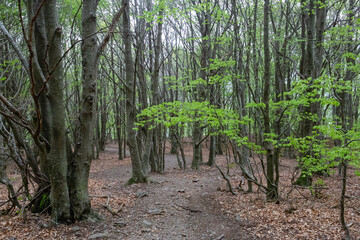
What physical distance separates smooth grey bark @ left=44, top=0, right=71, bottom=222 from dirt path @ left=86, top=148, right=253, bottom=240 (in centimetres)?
96

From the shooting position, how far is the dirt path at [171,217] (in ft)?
16.7

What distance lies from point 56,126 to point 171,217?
363 cm

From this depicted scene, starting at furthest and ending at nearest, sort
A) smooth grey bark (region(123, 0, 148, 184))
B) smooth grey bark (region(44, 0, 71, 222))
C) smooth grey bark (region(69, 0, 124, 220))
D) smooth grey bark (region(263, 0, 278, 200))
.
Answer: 1. smooth grey bark (region(123, 0, 148, 184))
2. smooth grey bark (region(263, 0, 278, 200))
3. smooth grey bark (region(69, 0, 124, 220))
4. smooth grey bark (region(44, 0, 71, 222))

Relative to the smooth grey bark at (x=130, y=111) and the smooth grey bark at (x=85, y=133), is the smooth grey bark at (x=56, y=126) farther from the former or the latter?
the smooth grey bark at (x=130, y=111)

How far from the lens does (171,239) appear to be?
16.0ft

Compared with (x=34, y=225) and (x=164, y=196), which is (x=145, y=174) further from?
(x=34, y=225)

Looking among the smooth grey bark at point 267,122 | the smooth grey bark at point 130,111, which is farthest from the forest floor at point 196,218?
the smooth grey bark at point 130,111

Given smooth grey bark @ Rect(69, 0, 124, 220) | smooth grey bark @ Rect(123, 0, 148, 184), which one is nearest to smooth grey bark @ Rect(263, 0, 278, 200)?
smooth grey bark @ Rect(69, 0, 124, 220)

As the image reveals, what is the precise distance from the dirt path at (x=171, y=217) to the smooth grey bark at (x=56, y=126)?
3.16 ft

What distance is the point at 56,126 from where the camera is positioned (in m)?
4.53

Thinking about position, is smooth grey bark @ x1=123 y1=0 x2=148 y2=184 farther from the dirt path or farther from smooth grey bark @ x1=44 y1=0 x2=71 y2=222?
smooth grey bark @ x1=44 y1=0 x2=71 y2=222

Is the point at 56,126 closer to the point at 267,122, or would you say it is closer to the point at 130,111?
the point at 130,111

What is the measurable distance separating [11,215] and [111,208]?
7.23 feet

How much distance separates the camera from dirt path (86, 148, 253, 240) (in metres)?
5.10
